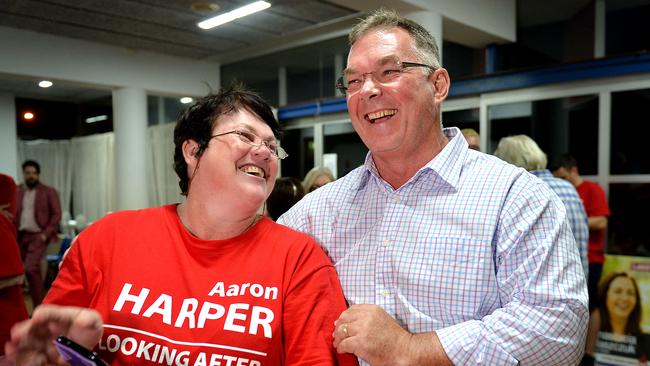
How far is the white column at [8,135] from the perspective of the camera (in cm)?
938

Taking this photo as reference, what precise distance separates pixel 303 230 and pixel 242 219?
263 millimetres

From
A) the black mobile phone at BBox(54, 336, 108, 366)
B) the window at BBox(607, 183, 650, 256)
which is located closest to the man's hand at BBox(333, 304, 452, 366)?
the black mobile phone at BBox(54, 336, 108, 366)

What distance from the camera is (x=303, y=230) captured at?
1699mm

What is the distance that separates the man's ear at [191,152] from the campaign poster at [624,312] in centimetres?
377

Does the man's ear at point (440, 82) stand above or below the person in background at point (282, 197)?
above

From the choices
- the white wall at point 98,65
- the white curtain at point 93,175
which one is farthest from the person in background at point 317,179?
the white curtain at point 93,175

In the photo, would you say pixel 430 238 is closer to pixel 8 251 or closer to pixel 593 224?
pixel 8 251

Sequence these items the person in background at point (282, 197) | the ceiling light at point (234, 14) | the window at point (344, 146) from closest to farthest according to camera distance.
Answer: the person in background at point (282, 197), the ceiling light at point (234, 14), the window at point (344, 146)

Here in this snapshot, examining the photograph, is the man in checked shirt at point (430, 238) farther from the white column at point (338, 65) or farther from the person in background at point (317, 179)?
the white column at point (338, 65)

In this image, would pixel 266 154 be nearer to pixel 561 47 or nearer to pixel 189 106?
pixel 189 106

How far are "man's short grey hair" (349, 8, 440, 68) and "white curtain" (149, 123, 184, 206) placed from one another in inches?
271

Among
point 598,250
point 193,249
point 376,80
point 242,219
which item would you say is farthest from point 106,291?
point 598,250

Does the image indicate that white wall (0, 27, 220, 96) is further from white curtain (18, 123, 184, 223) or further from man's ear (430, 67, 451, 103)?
man's ear (430, 67, 451, 103)

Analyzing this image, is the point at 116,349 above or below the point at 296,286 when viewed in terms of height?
below
